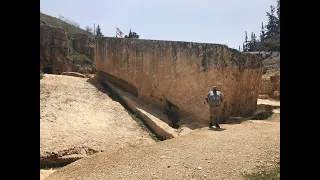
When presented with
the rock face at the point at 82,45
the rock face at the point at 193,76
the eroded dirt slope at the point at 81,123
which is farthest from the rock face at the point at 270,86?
the rock face at the point at 82,45

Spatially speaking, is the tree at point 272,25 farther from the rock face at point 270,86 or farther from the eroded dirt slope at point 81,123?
the eroded dirt slope at point 81,123

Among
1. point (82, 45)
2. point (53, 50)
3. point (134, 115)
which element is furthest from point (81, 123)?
point (82, 45)

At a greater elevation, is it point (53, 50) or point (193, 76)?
point (53, 50)

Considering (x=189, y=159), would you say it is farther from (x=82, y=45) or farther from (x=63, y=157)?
(x=82, y=45)

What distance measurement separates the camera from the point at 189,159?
499 centimetres

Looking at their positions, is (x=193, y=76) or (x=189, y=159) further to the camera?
(x=193, y=76)

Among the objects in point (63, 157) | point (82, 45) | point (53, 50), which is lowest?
point (63, 157)

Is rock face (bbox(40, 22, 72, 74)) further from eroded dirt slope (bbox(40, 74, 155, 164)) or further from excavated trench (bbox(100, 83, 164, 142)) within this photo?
excavated trench (bbox(100, 83, 164, 142))

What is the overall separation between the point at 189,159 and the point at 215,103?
2551 millimetres

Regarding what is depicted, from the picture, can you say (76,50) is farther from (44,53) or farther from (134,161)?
(134,161)

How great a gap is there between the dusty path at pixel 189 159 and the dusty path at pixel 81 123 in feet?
3.01

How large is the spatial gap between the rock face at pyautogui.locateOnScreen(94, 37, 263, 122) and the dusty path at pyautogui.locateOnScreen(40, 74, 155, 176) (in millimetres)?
1299
